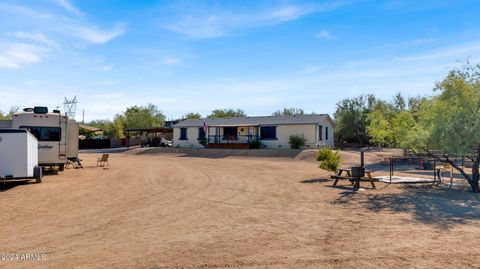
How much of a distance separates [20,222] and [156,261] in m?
4.28

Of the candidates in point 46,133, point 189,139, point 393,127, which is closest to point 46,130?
point 46,133

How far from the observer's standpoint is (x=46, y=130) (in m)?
17.5

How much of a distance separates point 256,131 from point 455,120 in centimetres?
2537

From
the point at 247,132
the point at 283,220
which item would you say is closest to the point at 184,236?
the point at 283,220

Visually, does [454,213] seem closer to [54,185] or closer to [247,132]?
[54,185]

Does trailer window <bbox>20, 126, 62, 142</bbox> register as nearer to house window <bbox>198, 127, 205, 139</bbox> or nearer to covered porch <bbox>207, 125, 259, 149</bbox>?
covered porch <bbox>207, 125, 259, 149</bbox>

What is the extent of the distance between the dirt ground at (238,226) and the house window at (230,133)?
2465 cm

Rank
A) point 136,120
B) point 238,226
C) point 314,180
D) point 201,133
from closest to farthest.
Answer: point 238,226 → point 314,180 → point 201,133 → point 136,120

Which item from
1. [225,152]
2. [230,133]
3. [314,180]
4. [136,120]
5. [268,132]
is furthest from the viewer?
[136,120]

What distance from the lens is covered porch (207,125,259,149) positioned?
36.8m

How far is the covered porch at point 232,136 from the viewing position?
36.8 m

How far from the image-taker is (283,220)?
8258 mm

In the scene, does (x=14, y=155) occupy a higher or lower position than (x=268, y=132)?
lower

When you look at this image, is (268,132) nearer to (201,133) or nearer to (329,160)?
(201,133)
